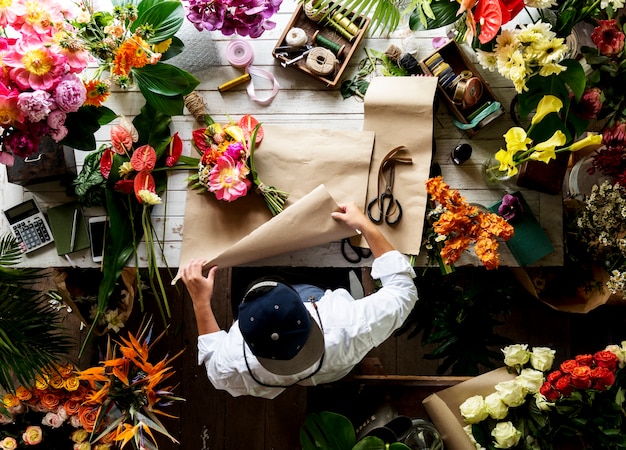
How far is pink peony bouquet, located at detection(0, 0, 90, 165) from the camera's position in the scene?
145 cm

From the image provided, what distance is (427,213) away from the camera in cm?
182

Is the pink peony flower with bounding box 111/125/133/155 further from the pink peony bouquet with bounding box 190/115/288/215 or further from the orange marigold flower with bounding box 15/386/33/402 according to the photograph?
the orange marigold flower with bounding box 15/386/33/402

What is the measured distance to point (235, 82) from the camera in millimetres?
1892

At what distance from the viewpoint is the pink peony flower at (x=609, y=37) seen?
1617 mm

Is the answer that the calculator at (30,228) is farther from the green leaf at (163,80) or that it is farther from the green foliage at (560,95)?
the green foliage at (560,95)

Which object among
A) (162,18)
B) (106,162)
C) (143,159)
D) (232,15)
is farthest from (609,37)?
(106,162)

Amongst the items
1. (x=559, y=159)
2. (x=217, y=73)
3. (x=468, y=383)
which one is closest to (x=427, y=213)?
(x=559, y=159)

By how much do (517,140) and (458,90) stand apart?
31 cm

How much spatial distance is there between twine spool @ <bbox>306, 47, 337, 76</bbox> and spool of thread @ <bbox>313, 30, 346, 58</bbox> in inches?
1.1

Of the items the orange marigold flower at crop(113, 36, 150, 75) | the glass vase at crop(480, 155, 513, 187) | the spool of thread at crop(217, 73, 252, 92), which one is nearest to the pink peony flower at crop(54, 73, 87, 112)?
the orange marigold flower at crop(113, 36, 150, 75)

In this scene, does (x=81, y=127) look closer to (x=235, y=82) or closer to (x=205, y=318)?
(x=235, y=82)

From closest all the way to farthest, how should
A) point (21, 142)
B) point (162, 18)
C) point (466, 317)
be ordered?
point (21, 142) < point (162, 18) < point (466, 317)

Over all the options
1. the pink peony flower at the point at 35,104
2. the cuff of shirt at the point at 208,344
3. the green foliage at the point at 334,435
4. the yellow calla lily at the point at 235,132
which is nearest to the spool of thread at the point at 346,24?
the yellow calla lily at the point at 235,132

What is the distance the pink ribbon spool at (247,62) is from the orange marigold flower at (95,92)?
1.43ft
